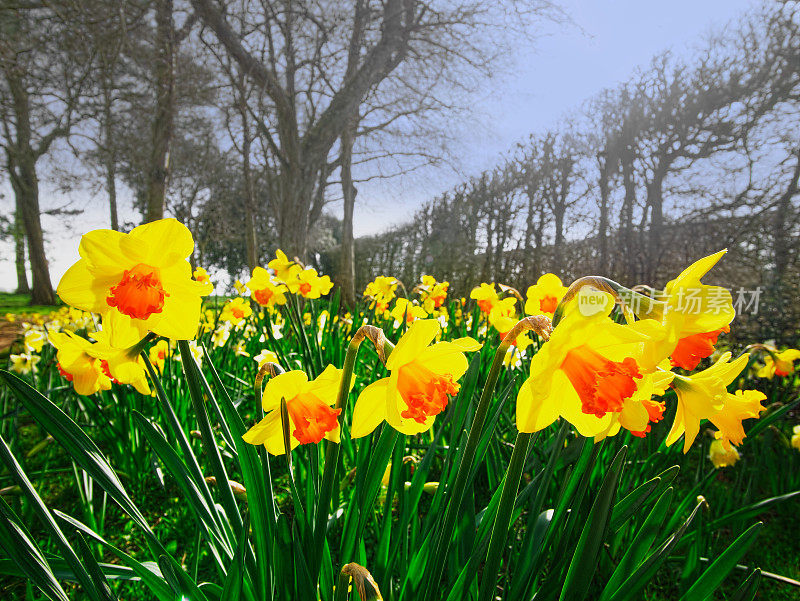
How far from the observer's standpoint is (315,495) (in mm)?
961

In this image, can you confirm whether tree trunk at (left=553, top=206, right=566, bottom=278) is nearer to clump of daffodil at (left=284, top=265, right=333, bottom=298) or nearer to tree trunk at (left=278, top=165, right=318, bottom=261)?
tree trunk at (left=278, top=165, right=318, bottom=261)

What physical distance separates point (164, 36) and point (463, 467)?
680 centimetres

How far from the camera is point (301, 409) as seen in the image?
767mm

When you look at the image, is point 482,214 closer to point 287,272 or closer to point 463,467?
point 287,272

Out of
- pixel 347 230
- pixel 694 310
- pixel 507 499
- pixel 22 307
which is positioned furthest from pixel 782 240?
pixel 22 307

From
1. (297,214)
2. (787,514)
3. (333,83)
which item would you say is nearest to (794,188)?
(787,514)

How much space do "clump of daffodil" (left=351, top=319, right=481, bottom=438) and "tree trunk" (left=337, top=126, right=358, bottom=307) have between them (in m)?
8.39

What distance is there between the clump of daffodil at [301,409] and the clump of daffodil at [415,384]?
0.27 ft

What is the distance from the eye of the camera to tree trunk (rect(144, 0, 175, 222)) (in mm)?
5438

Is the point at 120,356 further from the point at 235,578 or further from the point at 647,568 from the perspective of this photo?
the point at 647,568

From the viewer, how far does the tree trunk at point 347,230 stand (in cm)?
952

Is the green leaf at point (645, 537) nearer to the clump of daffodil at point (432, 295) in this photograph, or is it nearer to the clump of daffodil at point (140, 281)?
the clump of daffodil at point (140, 281)

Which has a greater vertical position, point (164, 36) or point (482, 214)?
point (164, 36)

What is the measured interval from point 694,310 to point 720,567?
48cm
